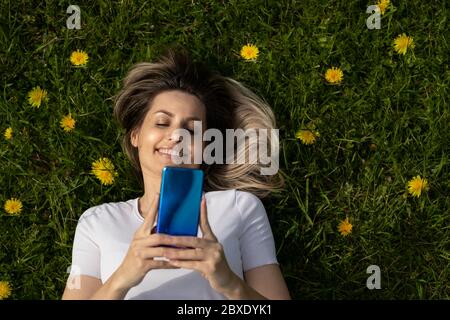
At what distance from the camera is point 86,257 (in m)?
2.95

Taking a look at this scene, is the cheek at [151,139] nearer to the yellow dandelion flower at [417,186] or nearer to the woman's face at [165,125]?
the woman's face at [165,125]

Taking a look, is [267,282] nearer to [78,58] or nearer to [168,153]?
[168,153]

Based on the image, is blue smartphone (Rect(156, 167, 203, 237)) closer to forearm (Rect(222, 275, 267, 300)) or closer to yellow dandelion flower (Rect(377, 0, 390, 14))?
forearm (Rect(222, 275, 267, 300))

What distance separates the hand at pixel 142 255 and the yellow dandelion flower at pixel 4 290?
3.23 feet

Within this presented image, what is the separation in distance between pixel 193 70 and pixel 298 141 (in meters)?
0.67

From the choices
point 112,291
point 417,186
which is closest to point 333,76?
point 417,186

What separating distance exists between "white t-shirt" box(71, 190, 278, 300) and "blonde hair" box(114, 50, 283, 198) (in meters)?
0.25

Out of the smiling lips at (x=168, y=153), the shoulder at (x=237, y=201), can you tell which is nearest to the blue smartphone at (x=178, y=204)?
the smiling lips at (x=168, y=153)

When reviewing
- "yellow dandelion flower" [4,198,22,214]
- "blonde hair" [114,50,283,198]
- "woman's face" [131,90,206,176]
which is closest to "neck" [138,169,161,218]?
"woman's face" [131,90,206,176]

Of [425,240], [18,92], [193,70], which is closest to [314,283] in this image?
[425,240]

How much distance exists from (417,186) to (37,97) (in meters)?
2.00

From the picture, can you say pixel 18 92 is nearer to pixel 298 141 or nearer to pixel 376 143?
pixel 298 141

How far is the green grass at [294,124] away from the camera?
338 centimetres

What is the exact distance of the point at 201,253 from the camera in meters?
2.46
